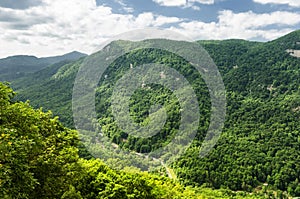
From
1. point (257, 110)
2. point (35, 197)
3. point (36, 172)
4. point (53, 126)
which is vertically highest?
point (53, 126)

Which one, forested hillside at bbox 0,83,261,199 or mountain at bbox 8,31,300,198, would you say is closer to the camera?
forested hillside at bbox 0,83,261,199

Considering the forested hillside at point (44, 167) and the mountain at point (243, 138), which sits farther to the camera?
the mountain at point (243, 138)

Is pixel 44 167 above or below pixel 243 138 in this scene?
above

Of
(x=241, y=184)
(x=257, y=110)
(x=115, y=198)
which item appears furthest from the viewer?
(x=257, y=110)

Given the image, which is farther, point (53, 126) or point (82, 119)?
point (82, 119)

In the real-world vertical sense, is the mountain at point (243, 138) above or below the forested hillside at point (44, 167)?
below

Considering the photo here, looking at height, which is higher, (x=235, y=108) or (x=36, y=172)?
(x=36, y=172)

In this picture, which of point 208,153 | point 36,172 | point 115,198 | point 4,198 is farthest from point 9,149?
point 208,153

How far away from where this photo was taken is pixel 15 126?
51.1 ft

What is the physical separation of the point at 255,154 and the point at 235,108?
198 ft

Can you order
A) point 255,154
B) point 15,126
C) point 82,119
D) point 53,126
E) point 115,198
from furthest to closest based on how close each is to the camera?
1. point 255,154
2. point 82,119
3. point 115,198
4. point 53,126
5. point 15,126

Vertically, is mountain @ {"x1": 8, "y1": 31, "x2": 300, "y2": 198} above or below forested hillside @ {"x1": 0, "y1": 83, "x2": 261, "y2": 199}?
below

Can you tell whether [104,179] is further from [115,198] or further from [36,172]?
[36,172]

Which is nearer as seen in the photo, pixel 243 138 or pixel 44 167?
pixel 44 167
